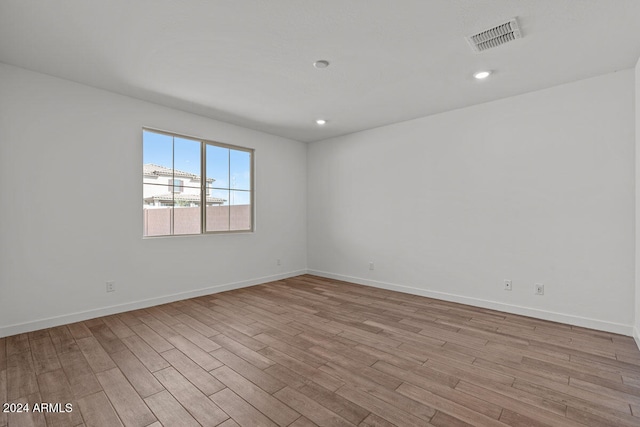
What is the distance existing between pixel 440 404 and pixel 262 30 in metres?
2.88

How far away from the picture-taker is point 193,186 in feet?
14.1

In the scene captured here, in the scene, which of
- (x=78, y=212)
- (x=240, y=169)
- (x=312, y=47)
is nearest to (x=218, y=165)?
(x=240, y=169)

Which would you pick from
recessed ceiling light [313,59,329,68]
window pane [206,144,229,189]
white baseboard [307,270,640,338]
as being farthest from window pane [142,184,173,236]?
white baseboard [307,270,640,338]

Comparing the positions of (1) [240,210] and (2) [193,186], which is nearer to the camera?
(2) [193,186]

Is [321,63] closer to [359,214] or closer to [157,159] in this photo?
[157,159]

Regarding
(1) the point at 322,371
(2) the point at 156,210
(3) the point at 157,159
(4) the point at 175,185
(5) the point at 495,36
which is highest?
(5) the point at 495,36

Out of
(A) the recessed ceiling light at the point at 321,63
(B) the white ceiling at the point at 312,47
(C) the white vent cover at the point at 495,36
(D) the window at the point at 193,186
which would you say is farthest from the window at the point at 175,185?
(C) the white vent cover at the point at 495,36

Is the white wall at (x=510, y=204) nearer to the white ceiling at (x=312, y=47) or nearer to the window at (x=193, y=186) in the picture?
the white ceiling at (x=312, y=47)

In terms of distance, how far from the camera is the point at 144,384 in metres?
2.05

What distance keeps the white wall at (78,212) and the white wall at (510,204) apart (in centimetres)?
264

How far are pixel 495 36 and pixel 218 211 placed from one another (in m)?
3.97

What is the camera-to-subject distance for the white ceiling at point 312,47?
81.6 inches

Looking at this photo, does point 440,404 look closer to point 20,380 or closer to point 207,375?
point 207,375

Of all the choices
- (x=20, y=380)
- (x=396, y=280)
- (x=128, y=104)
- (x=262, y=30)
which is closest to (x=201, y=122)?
(x=128, y=104)
